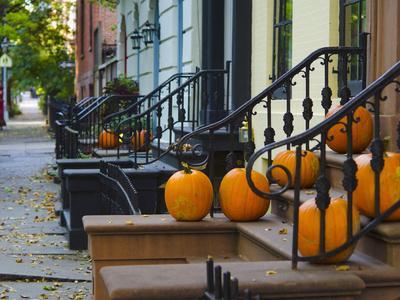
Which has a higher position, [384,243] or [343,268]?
[384,243]

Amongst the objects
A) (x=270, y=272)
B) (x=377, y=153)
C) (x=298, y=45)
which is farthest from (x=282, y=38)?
(x=270, y=272)

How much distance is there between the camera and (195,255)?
6141 millimetres

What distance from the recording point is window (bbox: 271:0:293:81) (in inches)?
389

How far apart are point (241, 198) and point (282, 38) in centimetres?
422

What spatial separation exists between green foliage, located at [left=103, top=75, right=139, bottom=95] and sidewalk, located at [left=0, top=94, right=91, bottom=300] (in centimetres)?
213

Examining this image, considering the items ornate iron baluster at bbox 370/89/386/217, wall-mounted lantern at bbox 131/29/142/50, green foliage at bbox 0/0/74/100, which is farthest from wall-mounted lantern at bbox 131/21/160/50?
green foliage at bbox 0/0/74/100

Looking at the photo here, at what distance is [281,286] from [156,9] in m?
13.4

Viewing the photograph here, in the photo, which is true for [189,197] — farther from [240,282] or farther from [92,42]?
[92,42]

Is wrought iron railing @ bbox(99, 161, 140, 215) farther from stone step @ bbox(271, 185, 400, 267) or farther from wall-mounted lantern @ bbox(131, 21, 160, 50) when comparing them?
wall-mounted lantern @ bbox(131, 21, 160, 50)

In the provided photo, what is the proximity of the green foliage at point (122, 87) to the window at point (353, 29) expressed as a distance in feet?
33.5

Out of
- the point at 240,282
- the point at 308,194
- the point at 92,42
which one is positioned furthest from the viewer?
the point at 92,42

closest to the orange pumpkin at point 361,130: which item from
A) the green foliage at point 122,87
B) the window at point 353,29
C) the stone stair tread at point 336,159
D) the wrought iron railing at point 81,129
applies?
the stone stair tread at point 336,159

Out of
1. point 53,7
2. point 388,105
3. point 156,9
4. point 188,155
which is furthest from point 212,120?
point 53,7

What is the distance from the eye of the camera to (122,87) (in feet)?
60.1
